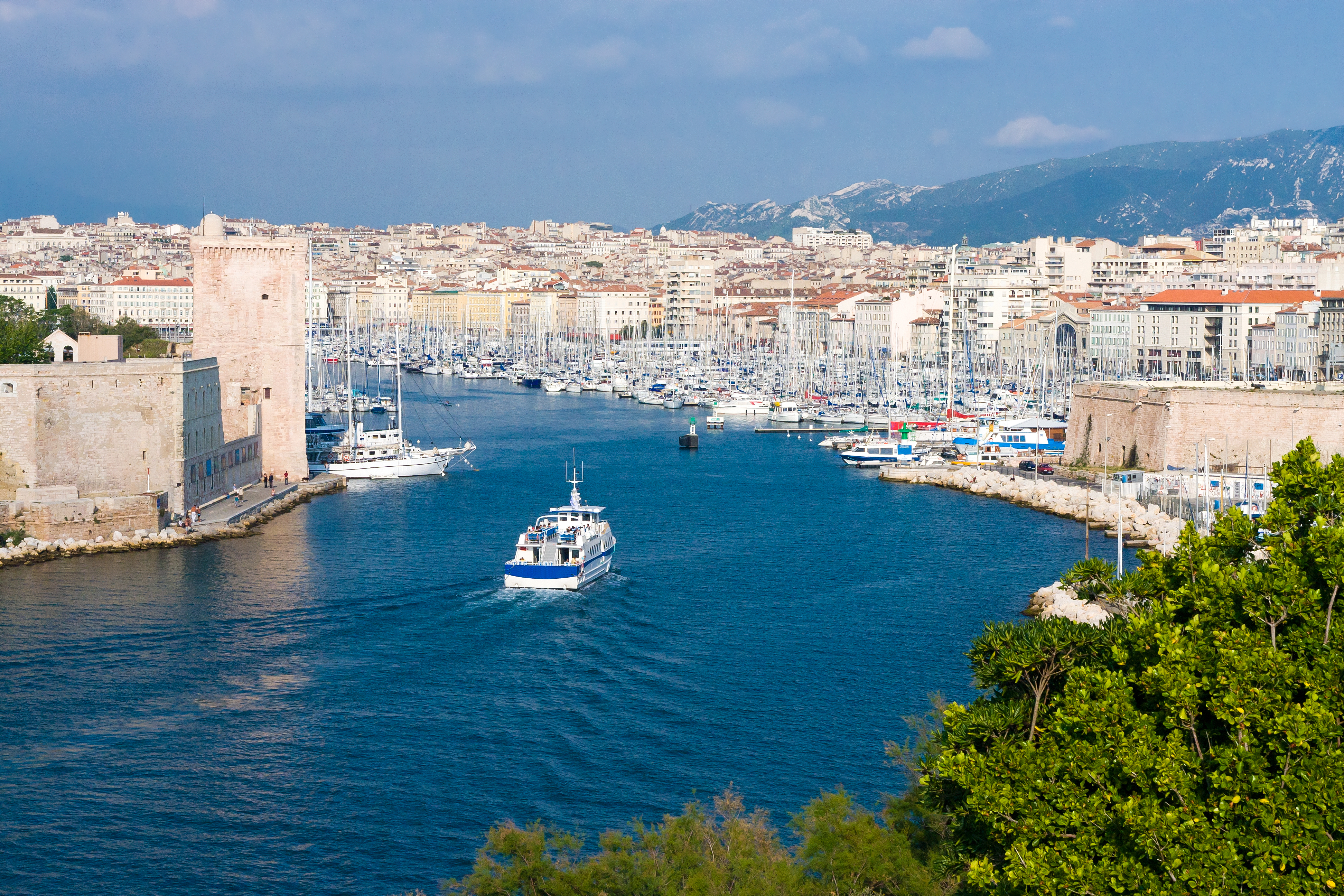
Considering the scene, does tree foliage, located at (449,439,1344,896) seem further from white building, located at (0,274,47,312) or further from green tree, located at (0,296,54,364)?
white building, located at (0,274,47,312)

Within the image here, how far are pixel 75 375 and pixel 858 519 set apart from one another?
937 cm

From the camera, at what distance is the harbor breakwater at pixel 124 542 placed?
15.5 meters

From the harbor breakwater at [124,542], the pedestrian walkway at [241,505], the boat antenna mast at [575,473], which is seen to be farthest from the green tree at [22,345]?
the boat antenna mast at [575,473]

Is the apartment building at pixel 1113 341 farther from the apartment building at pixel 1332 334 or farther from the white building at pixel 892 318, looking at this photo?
the white building at pixel 892 318

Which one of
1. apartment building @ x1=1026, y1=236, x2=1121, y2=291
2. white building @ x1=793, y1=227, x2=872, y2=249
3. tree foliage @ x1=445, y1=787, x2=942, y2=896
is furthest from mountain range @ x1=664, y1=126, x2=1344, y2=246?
tree foliage @ x1=445, y1=787, x2=942, y2=896

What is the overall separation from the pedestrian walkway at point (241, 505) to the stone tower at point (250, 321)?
2.74 ft

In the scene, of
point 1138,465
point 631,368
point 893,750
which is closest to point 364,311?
point 631,368

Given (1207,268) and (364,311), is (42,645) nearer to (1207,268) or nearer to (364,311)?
(1207,268)

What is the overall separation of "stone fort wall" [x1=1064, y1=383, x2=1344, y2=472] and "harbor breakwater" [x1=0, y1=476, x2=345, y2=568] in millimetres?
11939

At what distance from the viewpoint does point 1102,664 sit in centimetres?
507

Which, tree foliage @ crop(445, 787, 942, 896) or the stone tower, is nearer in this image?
tree foliage @ crop(445, 787, 942, 896)

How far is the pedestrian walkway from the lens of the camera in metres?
17.7

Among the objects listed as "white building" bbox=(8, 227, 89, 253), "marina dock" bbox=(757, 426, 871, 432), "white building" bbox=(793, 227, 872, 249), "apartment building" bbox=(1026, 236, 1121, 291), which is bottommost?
"marina dock" bbox=(757, 426, 871, 432)

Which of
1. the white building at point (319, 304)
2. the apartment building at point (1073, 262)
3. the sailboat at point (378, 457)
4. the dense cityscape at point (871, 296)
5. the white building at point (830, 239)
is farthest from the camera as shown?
the white building at point (830, 239)
